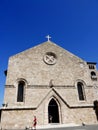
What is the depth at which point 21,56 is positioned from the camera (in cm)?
1791

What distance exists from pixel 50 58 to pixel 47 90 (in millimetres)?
4524

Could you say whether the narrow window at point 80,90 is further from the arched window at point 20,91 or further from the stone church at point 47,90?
the arched window at point 20,91

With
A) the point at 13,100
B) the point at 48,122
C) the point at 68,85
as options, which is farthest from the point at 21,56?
the point at 48,122

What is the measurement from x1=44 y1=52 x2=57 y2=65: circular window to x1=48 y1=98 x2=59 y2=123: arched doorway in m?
4.94

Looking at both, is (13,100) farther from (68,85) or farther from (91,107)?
(91,107)

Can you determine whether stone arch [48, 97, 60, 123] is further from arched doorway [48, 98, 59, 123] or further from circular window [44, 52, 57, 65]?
circular window [44, 52, 57, 65]

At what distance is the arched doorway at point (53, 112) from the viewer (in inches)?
632

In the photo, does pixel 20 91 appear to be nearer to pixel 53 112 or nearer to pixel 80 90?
pixel 53 112

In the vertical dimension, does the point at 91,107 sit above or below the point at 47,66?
below

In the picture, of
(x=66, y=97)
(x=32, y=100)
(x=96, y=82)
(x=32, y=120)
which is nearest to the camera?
(x=32, y=120)

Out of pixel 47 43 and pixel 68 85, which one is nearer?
pixel 68 85

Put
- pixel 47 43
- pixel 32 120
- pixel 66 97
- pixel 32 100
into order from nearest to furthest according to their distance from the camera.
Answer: pixel 32 120 → pixel 32 100 → pixel 66 97 → pixel 47 43

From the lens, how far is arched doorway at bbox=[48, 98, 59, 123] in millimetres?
16047

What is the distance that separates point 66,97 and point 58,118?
8.50 feet
